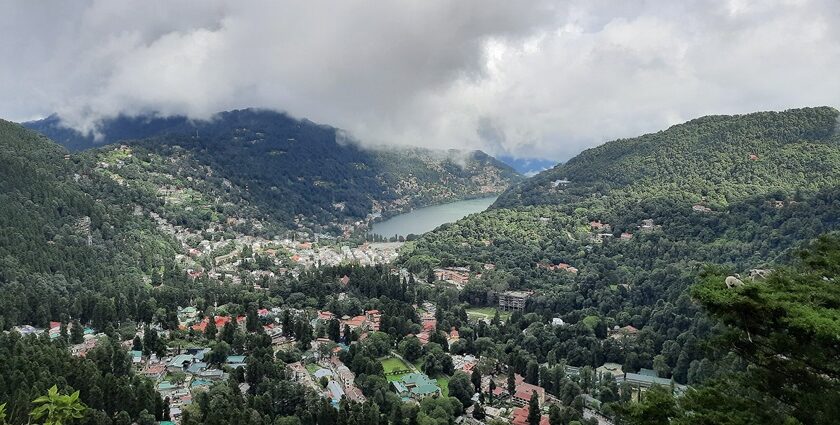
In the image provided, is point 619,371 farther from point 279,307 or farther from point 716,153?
point 716,153

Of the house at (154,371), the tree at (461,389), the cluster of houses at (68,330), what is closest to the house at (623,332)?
the tree at (461,389)

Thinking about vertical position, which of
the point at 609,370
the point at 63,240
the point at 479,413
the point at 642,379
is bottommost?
the point at 642,379

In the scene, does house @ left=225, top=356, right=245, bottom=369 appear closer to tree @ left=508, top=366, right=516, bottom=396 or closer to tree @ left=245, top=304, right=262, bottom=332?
tree @ left=245, top=304, right=262, bottom=332

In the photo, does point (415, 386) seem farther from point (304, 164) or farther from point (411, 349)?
point (304, 164)

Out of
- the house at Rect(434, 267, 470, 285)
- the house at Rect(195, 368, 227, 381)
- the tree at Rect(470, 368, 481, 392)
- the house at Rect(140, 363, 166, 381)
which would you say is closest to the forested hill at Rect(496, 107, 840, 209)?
the house at Rect(434, 267, 470, 285)

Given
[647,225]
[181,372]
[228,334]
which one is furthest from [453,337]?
[647,225]

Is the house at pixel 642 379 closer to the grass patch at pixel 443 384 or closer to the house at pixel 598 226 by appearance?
the grass patch at pixel 443 384
